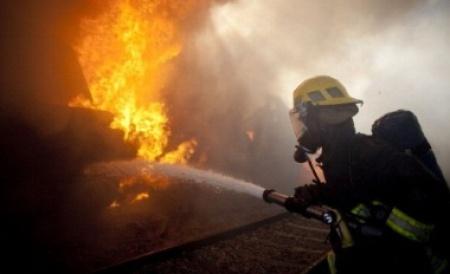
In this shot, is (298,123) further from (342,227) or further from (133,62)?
(133,62)

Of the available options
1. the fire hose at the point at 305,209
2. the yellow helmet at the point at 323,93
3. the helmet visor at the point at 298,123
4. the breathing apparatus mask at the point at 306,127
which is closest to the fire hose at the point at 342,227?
the fire hose at the point at 305,209

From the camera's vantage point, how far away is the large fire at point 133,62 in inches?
532

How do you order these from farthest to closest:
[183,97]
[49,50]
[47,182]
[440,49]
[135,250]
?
1. [440,49]
2. [183,97]
3. [49,50]
4. [47,182]
5. [135,250]

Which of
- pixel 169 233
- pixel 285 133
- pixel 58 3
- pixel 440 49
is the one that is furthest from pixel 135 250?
pixel 440 49

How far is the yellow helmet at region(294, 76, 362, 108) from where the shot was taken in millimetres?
2936

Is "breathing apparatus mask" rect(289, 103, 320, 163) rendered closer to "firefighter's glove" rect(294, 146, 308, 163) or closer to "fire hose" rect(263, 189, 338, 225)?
"firefighter's glove" rect(294, 146, 308, 163)

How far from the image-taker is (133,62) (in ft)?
49.4

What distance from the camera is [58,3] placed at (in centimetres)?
1227

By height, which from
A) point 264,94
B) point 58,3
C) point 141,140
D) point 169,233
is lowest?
point 169,233

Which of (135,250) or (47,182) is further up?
(47,182)

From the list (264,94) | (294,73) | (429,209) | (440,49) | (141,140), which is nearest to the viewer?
(429,209)

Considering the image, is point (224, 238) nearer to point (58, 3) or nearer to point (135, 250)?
point (135, 250)

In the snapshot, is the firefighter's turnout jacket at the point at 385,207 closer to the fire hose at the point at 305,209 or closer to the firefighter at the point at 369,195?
the firefighter at the point at 369,195

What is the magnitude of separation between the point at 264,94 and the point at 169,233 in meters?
18.0
